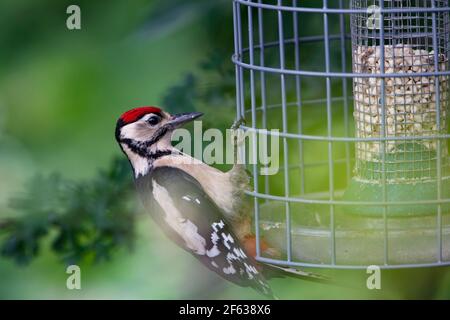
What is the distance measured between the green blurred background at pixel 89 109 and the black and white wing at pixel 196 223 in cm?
37

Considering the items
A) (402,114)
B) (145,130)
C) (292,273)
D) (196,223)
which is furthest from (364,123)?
(145,130)

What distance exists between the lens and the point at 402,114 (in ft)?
13.4

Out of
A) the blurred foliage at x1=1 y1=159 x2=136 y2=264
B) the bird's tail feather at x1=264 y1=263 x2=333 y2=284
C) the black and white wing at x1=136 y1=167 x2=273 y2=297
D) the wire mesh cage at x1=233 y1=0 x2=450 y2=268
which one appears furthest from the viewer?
the blurred foliage at x1=1 y1=159 x2=136 y2=264

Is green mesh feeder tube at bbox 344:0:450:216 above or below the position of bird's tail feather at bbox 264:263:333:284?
above

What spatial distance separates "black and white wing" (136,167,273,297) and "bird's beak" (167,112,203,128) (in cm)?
19

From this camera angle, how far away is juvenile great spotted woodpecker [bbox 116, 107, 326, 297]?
13.7 feet

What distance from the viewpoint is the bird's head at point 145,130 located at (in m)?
4.32

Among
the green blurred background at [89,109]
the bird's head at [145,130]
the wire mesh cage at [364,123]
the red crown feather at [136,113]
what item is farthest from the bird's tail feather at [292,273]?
the red crown feather at [136,113]

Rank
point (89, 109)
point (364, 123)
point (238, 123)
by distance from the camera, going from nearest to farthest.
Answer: point (238, 123) < point (364, 123) < point (89, 109)

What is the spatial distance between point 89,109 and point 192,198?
138 centimetres

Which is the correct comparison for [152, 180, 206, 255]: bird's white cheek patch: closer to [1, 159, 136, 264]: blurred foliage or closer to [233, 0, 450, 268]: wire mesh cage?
[1, 159, 136, 264]: blurred foliage

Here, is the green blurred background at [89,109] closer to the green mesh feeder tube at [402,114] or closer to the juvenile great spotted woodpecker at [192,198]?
the juvenile great spotted woodpecker at [192,198]

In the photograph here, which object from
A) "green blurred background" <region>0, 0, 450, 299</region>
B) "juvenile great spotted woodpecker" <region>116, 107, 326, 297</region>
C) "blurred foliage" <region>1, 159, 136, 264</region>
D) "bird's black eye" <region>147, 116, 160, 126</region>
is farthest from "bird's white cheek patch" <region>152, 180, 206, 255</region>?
"green blurred background" <region>0, 0, 450, 299</region>

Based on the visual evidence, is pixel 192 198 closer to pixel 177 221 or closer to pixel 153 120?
pixel 177 221
